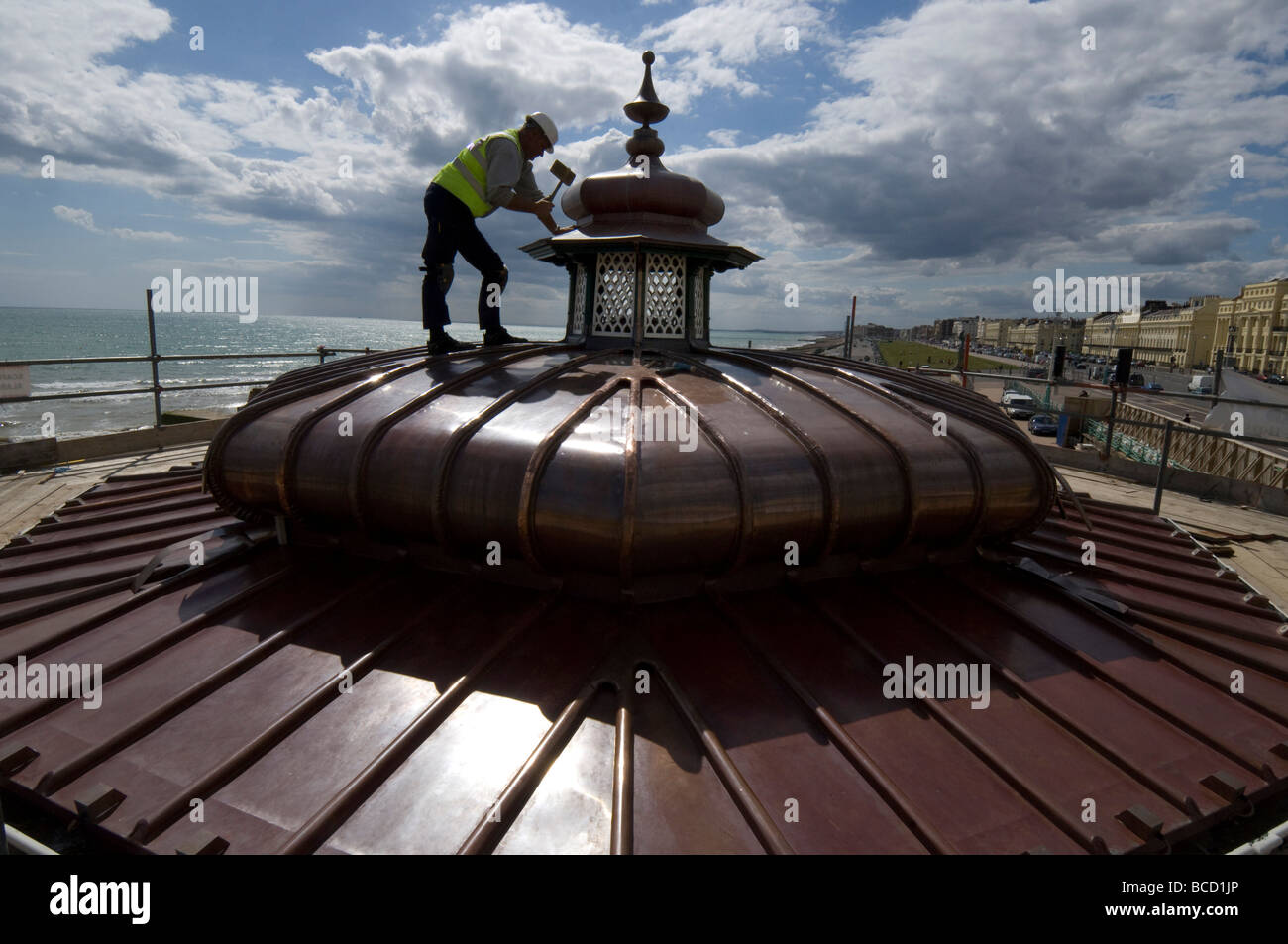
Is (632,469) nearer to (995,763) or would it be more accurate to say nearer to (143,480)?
(995,763)

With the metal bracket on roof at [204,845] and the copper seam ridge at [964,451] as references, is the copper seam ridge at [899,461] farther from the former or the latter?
the metal bracket on roof at [204,845]

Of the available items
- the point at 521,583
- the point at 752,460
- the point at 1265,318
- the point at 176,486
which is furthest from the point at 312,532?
the point at 1265,318

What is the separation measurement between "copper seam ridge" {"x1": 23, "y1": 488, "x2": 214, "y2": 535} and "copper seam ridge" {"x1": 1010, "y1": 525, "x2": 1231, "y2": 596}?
1136 centimetres

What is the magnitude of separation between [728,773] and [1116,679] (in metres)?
3.86

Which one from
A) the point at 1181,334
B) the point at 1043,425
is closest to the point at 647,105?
the point at 1043,425

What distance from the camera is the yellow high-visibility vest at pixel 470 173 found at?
334 inches

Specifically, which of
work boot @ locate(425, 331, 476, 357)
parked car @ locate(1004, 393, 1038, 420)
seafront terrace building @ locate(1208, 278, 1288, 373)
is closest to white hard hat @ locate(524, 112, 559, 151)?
work boot @ locate(425, 331, 476, 357)

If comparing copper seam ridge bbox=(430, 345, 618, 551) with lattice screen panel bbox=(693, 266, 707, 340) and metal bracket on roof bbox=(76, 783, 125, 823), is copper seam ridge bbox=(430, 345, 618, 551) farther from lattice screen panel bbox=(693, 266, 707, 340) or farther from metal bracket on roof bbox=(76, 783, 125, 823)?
lattice screen panel bbox=(693, 266, 707, 340)

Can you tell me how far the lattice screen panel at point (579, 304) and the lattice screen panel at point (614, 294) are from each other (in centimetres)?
29

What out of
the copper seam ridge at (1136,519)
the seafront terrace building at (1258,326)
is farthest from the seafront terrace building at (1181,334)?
the copper seam ridge at (1136,519)

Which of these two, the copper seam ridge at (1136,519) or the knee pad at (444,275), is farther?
the copper seam ridge at (1136,519)

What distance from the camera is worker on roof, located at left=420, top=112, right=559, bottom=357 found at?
27.9 ft

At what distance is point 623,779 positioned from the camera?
4.16m

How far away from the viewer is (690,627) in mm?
5523
